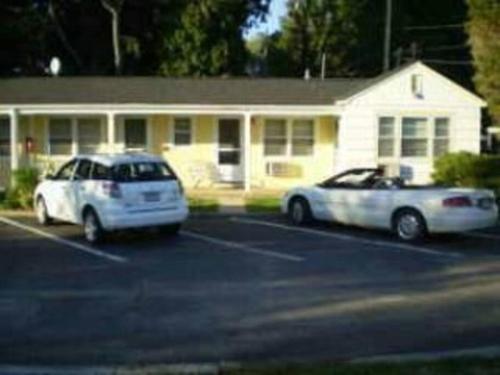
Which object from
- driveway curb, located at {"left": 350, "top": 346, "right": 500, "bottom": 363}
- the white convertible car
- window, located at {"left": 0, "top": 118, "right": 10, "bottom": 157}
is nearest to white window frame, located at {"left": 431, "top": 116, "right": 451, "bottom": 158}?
the white convertible car

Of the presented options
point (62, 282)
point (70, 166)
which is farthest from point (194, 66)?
point (62, 282)

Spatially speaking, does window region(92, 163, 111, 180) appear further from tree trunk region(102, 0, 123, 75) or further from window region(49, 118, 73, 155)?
tree trunk region(102, 0, 123, 75)

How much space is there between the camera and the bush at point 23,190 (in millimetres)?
25745

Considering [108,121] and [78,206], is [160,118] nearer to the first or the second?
[108,121]

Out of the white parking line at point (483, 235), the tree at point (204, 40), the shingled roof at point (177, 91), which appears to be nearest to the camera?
the white parking line at point (483, 235)

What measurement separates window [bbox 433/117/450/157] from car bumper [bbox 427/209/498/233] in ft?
43.0

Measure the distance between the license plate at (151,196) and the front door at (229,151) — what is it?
1407 centimetres

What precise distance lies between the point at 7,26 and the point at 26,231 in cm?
2800

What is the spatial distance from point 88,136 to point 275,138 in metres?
5.78

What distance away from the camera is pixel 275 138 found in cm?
3359

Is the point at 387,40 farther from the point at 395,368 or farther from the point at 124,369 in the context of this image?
the point at 124,369

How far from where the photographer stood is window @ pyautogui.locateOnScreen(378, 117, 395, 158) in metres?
31.7

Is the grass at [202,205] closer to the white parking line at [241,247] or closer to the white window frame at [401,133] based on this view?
the white parking line at [241,247]

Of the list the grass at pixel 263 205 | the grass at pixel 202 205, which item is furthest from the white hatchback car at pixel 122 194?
the grass at pixel 263 205
